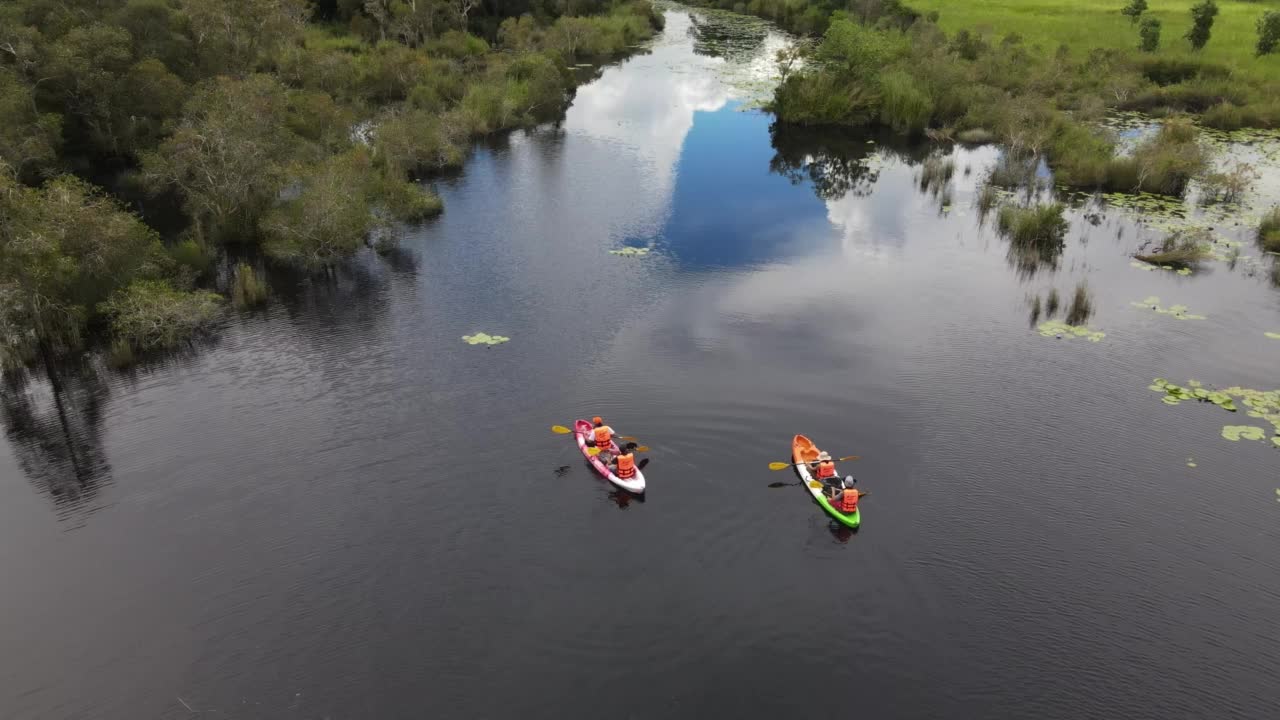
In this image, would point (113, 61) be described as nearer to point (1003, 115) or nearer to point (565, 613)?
point (565, 613)

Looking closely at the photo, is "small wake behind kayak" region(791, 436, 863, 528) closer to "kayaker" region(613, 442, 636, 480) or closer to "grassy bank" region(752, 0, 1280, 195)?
"kayaker" region(613, 442, 636, 480)

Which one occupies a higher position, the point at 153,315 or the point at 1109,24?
the point at 1109,24

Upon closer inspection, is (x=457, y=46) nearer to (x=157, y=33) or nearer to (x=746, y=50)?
(x=157, y=33)

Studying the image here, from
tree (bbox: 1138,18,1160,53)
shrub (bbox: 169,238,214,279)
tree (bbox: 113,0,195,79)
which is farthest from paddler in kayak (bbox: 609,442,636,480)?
tree (bbox: 1138,18,1160,53)

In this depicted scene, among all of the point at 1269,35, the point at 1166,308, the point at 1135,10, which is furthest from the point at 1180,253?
the point at 1135,10

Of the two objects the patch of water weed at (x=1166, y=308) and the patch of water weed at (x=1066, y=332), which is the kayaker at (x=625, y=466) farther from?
the patch of water weed at (x=1166, y=308)

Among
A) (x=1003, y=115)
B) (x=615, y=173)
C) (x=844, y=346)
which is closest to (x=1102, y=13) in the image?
(x=1003, y=115)
